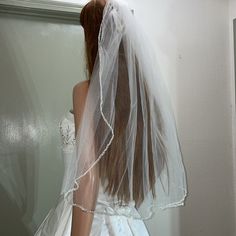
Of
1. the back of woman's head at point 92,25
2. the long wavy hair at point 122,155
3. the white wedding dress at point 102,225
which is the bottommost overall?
the white wedding dress at point 102,225

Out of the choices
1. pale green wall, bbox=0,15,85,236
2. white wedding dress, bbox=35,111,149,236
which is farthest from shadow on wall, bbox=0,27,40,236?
white wedding dress, bbox=35,111,149,236

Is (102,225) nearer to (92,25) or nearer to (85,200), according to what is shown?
(85,200)

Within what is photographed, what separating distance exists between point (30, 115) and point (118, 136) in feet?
1.94

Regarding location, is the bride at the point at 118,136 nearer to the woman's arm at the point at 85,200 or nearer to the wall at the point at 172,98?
the woman's arm at the point at 85,200

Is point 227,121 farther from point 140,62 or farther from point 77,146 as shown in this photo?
point 77,146

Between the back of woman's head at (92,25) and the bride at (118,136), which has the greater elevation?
the back of woman's head at (92,25)

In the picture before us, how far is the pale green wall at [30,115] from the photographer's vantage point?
124cm

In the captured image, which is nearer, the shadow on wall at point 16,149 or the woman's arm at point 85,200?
the woman's arm at point 85,200

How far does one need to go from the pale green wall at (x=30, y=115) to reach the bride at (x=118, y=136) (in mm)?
440

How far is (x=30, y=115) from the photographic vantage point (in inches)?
49.8

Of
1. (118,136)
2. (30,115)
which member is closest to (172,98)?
(30,115)

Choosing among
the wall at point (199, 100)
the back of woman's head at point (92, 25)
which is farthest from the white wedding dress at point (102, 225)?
the wall at point (199, 100)

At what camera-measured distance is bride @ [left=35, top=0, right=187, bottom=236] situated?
2.43ft

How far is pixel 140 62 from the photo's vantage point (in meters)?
0.80
